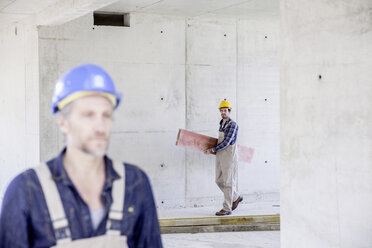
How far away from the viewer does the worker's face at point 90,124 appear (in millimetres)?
1906

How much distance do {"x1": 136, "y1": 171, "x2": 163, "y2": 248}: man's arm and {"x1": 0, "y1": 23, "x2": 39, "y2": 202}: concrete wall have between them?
7.64 meters

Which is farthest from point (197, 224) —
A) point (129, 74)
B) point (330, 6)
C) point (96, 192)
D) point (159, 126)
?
point (96, 192)

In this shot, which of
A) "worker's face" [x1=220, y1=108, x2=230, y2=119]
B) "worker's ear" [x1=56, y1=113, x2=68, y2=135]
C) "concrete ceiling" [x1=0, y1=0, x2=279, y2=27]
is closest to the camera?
"worker's ear" [x1=56, y1=113, x2=68, y2=135]

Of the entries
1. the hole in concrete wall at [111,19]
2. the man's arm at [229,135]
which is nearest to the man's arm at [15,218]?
the man's arm at [229,135]

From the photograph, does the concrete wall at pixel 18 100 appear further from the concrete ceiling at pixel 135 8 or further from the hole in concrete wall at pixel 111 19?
the hole in concrete wall at pixel 111 19

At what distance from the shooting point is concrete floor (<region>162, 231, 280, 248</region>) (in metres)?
7.55

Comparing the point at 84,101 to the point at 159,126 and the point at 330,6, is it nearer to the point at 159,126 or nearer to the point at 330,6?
the point at 330,6

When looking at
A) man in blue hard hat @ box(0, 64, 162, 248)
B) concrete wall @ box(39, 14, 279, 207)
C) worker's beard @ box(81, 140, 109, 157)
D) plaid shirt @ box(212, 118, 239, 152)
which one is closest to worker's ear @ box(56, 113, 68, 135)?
man in blue hard hat @ box(0, 64, 162, 248)

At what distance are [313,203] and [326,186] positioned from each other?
23cm

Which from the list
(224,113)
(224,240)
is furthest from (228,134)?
(224,240)

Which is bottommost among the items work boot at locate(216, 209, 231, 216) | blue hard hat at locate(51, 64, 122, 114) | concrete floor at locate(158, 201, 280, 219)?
concrete floor at locate(158, 201, 280, 219)

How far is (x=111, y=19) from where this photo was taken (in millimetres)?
10227

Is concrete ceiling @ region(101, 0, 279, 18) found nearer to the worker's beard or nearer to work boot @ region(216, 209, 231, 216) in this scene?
work boot @ region(216, 209, 231, 216)

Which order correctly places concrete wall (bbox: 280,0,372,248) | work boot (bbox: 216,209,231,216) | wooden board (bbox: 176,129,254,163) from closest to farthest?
concrete wall (bbox: 280,0,372,248)
work boot (bbox: 216,209,231,216)
wooden board (bbox: 176,129,254,163)
